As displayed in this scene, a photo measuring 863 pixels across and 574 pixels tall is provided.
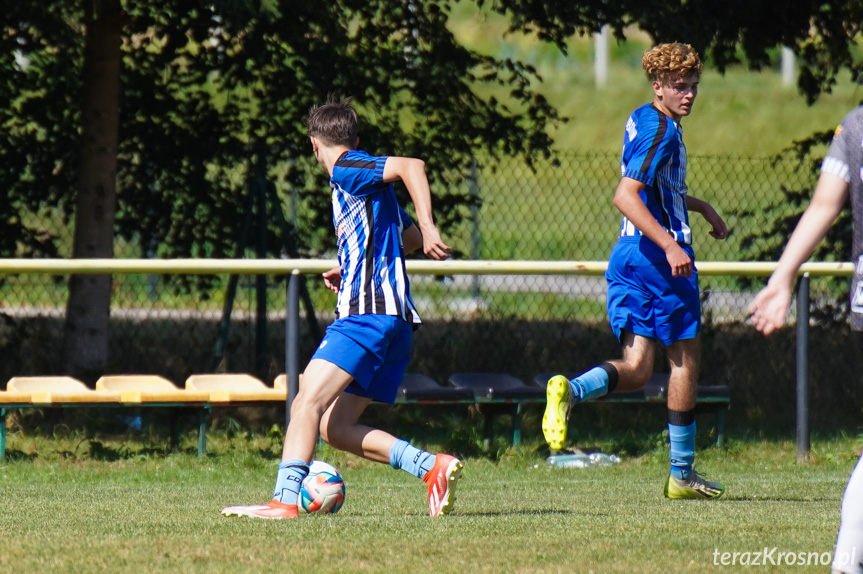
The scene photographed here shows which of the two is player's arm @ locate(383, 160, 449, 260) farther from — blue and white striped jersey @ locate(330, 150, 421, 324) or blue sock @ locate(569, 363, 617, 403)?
blue sock @ locate(569, 363, 617, 403)

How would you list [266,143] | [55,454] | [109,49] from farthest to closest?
1. [266,143]
2. [109,49]
3. [55,454]

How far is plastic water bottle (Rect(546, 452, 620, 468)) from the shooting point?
25.5ft

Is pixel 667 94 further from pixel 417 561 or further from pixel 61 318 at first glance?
pixel 61 318

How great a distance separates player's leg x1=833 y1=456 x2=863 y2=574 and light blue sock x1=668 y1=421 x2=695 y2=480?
255cm

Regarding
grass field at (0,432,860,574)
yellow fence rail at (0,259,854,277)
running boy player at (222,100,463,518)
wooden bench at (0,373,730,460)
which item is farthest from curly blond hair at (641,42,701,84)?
wooden bench at (0,373,730,460)

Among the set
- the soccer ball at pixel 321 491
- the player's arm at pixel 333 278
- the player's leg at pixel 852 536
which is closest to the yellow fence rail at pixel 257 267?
the player's arm at pixel 333 278

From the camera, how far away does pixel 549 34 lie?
32.3 feet

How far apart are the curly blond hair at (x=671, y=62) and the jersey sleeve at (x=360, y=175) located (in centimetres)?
154

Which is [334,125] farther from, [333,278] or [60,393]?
[60,393]

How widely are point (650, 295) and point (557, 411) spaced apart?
0.76m

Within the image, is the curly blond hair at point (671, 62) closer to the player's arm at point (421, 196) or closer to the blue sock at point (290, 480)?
the player's arm at point (421, 196)

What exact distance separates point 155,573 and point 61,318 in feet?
24.7

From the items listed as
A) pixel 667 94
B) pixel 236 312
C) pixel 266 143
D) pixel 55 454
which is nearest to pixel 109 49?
pixel 266 143

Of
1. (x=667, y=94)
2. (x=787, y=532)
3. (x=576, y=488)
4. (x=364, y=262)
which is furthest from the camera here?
(x=576, y=488)
